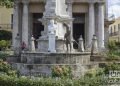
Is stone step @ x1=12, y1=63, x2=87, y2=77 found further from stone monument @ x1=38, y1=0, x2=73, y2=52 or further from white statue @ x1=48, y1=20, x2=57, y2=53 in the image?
stone monument @ x1=38, y1=0, x2=73, y2=52

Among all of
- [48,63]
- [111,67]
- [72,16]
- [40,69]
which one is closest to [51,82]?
[40,69]

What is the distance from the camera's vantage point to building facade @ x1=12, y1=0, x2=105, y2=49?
5884 cm

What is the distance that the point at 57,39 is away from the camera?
92.4 ft

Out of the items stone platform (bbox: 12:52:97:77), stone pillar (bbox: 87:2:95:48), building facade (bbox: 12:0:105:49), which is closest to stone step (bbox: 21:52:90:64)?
stone platform (bbox: 12:52:97:77)

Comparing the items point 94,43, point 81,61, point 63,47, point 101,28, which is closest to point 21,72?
point 81,61

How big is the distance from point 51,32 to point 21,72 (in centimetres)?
696

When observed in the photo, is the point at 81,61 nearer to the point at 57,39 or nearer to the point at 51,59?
the point at 51,59

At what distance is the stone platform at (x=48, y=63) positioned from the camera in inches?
842

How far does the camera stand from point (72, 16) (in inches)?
2366

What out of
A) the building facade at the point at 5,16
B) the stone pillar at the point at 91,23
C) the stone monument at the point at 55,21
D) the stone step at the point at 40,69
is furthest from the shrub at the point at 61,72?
the building facade at the point at 5,16

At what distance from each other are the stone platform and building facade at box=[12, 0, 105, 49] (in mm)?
33895

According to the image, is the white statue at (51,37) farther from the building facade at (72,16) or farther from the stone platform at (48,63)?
the building facade at (72,16)

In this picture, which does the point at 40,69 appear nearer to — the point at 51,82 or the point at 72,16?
the point at 51,82

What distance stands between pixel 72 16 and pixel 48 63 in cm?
3758
